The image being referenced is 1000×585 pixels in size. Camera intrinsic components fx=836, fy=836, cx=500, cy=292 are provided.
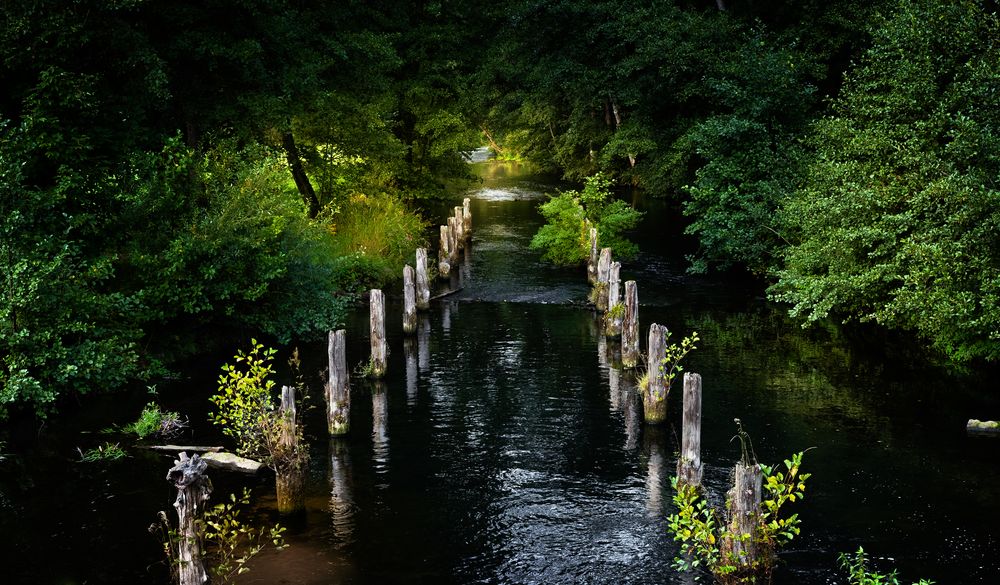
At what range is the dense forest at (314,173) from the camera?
663 inches

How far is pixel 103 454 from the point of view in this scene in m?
15.2

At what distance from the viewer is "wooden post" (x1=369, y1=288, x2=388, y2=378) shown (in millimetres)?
18859

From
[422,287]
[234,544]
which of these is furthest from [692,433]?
[422,287]

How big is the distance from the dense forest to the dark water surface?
1608mm

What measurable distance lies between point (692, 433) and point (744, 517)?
3.22 meters

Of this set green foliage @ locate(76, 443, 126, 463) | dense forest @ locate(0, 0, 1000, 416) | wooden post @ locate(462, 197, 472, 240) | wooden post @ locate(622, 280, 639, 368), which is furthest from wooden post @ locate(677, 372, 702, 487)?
wooden post @ locate(462, 197, 472, 240)

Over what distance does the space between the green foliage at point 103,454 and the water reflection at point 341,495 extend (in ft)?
12.5

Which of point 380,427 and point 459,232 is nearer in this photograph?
point 380,427

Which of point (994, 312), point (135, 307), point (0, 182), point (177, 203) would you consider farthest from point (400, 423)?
point (994, 312)

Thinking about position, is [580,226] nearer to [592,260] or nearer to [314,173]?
[592,260]

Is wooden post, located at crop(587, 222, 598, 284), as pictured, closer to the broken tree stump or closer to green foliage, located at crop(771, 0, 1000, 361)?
the broken tree stump

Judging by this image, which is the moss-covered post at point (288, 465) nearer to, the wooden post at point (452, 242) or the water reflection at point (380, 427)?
the water reflection at point (380, 427)

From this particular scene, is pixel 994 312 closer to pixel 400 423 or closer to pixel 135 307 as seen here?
pixel 400 423

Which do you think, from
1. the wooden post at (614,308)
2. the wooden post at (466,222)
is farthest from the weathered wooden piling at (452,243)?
the wooden post at (614,308)
